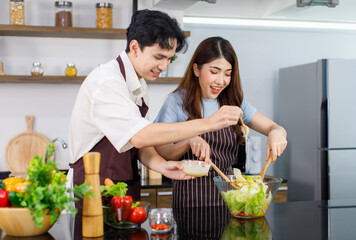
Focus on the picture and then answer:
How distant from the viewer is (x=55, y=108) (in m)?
3.96

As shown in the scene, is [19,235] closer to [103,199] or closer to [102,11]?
[103,199]

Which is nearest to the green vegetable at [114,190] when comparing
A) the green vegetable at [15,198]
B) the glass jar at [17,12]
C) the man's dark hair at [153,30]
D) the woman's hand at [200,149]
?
the green vegetable at [15,198]

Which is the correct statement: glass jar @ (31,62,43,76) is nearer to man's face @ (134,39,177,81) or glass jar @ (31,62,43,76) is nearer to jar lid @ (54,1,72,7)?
jar lid @ (54,1,72,7)

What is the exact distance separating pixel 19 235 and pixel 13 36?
2.67 meters

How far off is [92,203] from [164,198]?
2085 mm

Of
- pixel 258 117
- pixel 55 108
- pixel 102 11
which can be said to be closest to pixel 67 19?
pixel 102 11

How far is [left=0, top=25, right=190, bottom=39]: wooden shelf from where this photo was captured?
142 inches

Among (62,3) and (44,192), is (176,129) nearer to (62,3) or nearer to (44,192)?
(44,192)

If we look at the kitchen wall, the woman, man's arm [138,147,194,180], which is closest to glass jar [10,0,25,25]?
the kitchen wall

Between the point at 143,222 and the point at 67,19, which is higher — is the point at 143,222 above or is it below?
below

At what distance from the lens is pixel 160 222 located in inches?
63.4

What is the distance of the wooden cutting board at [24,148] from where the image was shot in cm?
381

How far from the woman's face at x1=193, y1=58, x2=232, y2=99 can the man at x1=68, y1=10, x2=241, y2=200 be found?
317 millimetres

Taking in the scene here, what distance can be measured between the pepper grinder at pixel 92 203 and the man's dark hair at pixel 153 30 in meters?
0.64
